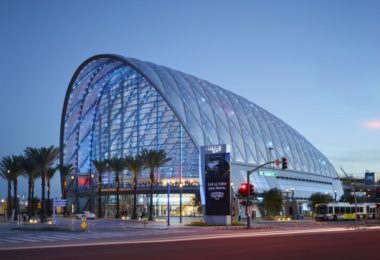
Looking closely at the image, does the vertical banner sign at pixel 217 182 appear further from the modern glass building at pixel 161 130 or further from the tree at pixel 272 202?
the modern glass building at pixel 161 130

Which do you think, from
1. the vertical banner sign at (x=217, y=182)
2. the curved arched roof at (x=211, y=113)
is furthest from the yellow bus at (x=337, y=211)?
the vertical banner sign at (x=217, y=182)

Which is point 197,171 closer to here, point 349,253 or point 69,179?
point 69,179

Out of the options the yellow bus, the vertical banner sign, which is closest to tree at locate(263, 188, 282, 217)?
the yellow bus

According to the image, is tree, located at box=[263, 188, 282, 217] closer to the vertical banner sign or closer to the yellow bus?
the yellow bus

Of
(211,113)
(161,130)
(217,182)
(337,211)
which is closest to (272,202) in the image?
(337,211)

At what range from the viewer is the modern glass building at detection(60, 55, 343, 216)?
108m

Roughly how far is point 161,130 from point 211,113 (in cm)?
1121

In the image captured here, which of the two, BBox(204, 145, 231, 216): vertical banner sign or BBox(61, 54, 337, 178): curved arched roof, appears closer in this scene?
BBox(204, 145, 231, 216): vertical banner sign

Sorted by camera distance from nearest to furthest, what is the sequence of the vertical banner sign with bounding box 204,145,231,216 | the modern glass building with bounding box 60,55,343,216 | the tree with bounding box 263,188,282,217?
the vertical banner sign with bounding box 204,145,231,216
the tree with bounding box 263,188,282,217
the modern glass building with bounding box 60,55,343,216

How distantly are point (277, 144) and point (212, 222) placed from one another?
6404 centimetres

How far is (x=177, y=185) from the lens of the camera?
106688 mm

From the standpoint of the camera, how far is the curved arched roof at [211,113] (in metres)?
108

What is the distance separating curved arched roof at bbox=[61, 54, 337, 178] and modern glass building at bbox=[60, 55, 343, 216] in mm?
215

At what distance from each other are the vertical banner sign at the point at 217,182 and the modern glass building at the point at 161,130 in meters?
37.2
